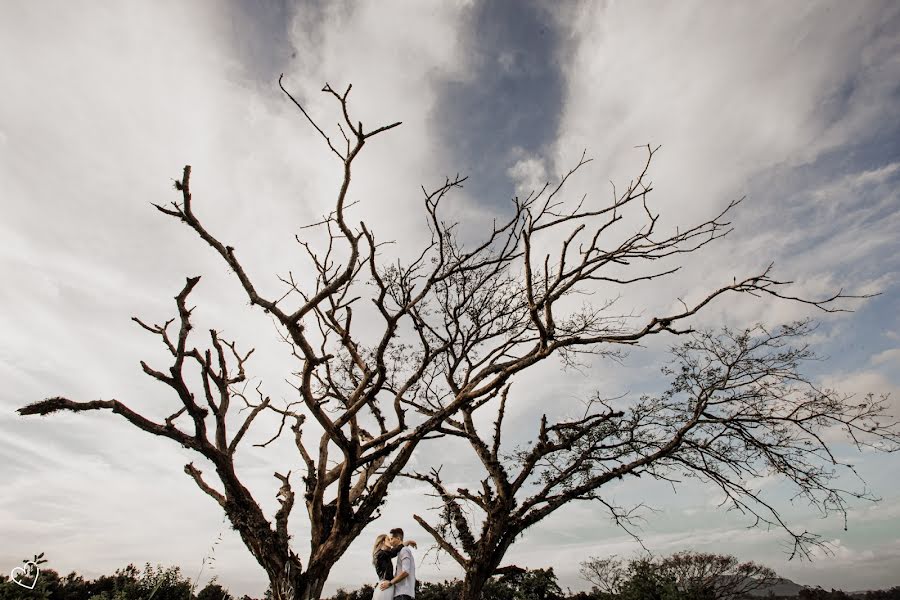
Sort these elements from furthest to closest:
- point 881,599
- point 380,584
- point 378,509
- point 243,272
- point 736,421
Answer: point 881,599 → point 736,421 → point 378,509 → point 380,584 → point 243,272

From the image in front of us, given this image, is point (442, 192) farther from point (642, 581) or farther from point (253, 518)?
point (642, 581)

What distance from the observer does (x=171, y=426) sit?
281 inches

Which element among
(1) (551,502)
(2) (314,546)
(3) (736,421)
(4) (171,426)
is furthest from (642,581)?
(4) (171,426)

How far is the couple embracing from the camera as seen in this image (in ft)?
20.3

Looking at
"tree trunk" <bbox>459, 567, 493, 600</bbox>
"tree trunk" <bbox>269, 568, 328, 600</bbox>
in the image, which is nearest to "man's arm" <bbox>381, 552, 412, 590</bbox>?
"tree trunk" <bbox>269, 568, 328, 600</bbox>

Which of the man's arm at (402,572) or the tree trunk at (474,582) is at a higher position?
the man's arm at (402,572)

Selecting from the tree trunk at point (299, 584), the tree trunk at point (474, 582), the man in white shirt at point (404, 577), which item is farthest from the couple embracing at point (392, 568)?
the tree trunk at point (474, 582)

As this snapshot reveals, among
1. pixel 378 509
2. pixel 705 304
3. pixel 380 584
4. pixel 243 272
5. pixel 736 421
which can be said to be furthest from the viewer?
pixel 736 421

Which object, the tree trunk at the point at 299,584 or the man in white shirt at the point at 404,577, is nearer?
the man in white shirt at the point at 404,577

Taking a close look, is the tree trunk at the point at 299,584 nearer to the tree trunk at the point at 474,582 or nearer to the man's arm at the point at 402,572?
the man's arm at the point at 402,572

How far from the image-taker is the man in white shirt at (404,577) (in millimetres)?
6180

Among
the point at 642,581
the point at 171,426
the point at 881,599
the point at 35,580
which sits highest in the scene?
the point at 171,426

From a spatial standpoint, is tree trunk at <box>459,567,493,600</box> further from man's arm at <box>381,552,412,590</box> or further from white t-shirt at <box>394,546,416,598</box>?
man's arm at <box>381,552,412,590</box>

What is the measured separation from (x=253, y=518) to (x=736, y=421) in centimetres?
960
